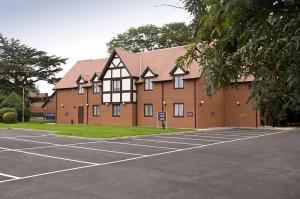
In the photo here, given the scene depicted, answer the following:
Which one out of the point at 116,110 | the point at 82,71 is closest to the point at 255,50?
the point at 116,110

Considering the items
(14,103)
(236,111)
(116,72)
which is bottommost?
(236,111)

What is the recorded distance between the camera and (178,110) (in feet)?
124

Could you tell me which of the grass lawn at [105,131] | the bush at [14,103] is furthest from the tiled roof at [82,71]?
the grass lawn at [105,131]

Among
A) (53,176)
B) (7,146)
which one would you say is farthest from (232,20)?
(7,146)

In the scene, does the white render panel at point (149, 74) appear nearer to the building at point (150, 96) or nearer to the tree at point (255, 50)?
the building at point (150, 96)

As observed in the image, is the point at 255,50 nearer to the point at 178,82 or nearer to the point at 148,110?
the point at 178,82

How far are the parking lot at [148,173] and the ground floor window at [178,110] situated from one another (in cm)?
1947

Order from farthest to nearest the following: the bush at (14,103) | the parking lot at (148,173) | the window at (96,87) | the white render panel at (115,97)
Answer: the bush at (14,103)
the window at (96,87)
the white render panel at (115,97)
the parking lot at (148,173)

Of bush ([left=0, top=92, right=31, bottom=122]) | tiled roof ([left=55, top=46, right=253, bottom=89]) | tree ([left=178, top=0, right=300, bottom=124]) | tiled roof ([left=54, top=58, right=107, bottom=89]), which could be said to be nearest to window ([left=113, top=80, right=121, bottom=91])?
tiled roof ([left=55, top=46, right=253, bottom=89])

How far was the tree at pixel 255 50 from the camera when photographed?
3088mm

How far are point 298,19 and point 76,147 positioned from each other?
16.8 metres

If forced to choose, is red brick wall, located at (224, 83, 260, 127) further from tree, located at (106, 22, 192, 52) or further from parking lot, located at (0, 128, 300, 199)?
parking lot, located at (0, 128, 300, 199)

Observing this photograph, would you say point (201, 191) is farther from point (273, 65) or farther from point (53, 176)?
point (273, 65)

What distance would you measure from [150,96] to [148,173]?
1122 inches
